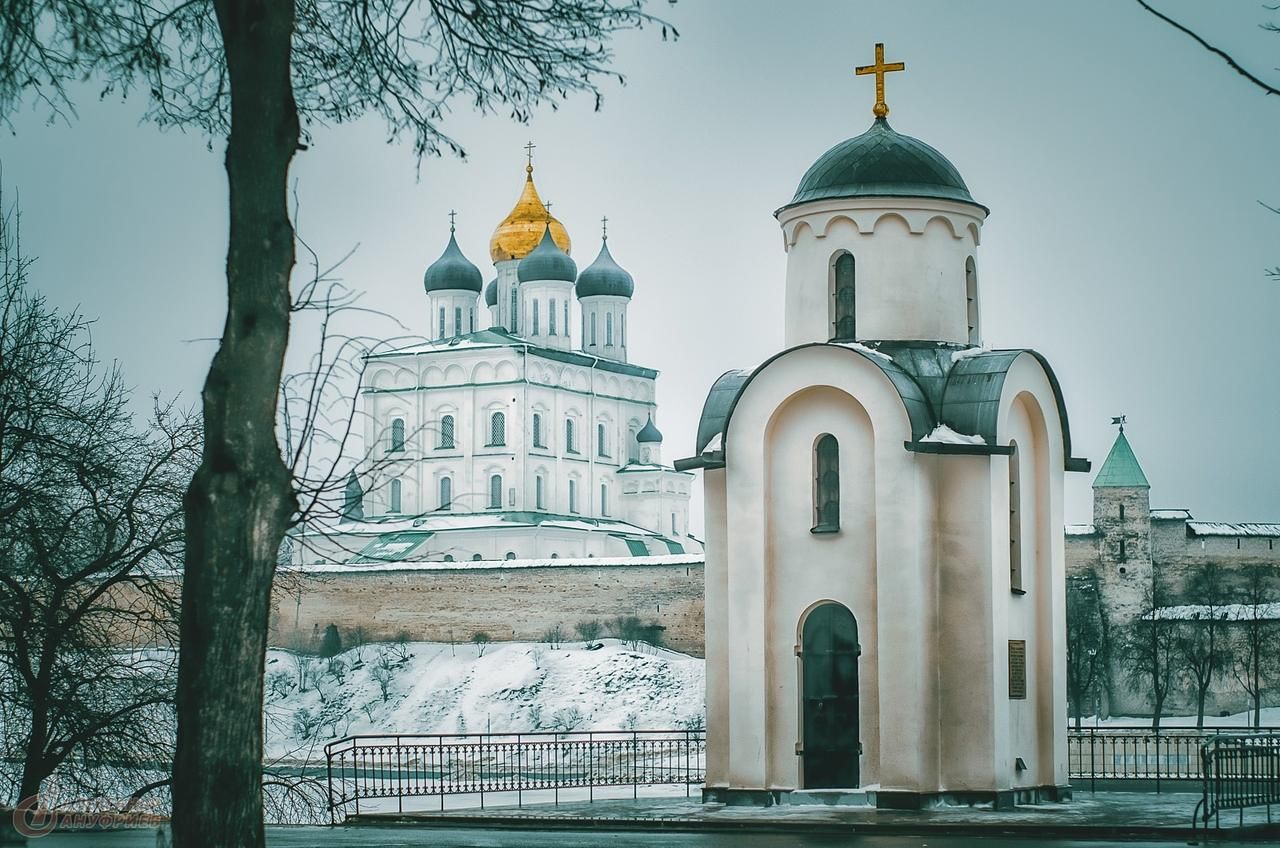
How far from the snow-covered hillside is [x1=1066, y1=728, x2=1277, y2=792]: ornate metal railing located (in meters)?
12.9

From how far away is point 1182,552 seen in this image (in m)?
54.4

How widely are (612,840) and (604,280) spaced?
63781 mm

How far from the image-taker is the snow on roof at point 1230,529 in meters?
54.9

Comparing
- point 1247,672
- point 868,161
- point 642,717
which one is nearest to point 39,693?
point 868,161

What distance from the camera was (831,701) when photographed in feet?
67.3

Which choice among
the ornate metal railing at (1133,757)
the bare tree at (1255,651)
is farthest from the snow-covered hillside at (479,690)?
the bare tree at (1255,651)

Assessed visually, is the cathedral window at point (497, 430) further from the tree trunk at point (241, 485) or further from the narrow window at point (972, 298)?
the tree trunk at point (241, 485)

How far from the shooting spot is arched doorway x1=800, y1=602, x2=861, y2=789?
67.2 ft

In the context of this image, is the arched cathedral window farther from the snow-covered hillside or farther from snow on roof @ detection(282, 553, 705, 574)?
the snow-covered hillside

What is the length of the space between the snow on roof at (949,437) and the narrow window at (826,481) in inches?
43.0

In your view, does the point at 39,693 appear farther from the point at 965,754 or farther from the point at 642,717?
the point at 642,717
